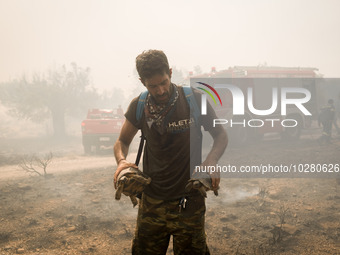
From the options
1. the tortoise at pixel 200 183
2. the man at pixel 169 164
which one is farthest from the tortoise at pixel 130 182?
the tortoise at pixel 200 183

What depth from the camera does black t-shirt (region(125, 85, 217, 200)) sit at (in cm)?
193

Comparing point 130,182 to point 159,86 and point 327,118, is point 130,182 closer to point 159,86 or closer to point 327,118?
point 159,86

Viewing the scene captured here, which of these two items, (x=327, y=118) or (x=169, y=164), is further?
(x=327, y=118)

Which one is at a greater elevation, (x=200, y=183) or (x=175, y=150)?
(x=175, y=150)

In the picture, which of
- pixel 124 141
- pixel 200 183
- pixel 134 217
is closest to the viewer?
pixel 200 183

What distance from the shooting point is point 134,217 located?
4766mm

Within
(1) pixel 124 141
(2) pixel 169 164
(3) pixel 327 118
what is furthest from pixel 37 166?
(3) pixel 327 118

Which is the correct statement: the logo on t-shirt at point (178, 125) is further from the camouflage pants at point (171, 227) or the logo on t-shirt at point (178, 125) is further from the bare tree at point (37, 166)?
the bare tree at point (37, 166)

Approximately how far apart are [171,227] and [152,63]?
1181mm

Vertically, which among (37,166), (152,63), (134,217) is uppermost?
(152,63)

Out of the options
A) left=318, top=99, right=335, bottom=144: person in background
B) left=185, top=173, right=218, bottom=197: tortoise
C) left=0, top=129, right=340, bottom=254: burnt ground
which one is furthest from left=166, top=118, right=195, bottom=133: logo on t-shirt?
left=318, top=99, right=335, bottom=144: person in background

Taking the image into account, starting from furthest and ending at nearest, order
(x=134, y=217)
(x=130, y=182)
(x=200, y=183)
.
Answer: (x=134, y=217)
(x=130, y=182)
(x=200, y=183)

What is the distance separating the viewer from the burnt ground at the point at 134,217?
12.2ft

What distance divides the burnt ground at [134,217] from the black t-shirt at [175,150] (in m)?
2.03
